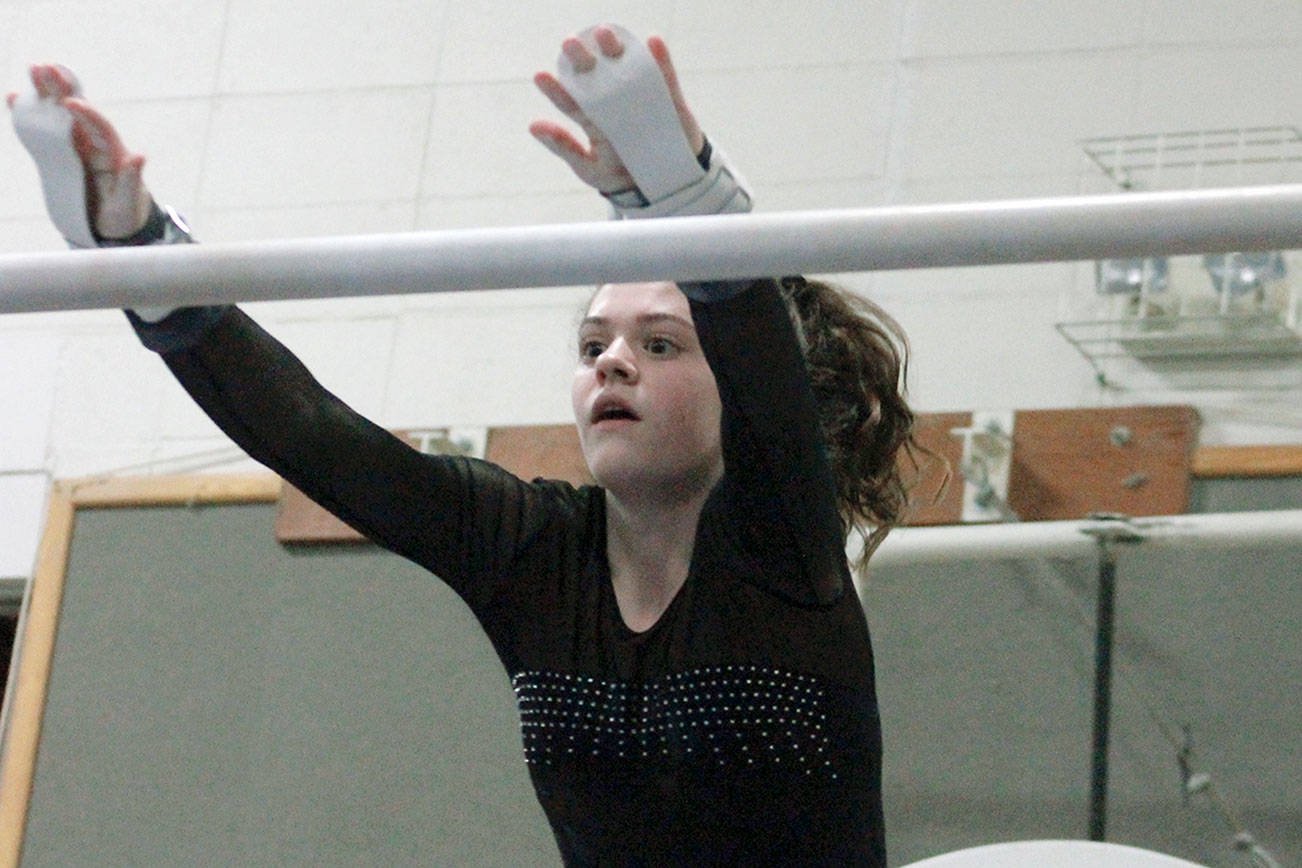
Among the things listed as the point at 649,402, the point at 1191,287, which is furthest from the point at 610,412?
the point at 1191,287

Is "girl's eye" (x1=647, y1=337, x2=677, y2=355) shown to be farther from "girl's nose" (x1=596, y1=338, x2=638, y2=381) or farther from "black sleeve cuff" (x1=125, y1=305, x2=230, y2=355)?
"black sleeve cuff" (x1=125, y1=305, x2=230, y2=355)

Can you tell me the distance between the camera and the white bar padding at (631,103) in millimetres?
920

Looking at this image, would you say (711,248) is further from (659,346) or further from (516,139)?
(516,139)

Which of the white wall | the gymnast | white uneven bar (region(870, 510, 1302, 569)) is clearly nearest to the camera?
the gymnast

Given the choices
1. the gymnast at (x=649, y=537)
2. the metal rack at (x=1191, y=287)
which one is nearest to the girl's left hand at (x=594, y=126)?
the gymnast at (x=649, y=537)

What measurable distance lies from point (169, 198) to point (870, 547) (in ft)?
5.13

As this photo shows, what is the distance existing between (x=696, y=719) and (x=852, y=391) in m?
0.30

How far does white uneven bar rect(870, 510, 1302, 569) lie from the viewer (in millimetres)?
1755

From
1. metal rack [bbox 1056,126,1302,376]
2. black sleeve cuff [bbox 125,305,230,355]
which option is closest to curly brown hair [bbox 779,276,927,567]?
black sleeve cuff [bbox 125,305,230,355]

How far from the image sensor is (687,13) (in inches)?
98.0

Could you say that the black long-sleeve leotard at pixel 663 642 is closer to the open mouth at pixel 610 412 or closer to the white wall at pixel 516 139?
the open mouth at pixel 610 412

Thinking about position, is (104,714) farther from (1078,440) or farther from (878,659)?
(1078,440)

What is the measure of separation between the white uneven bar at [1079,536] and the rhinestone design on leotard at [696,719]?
2.30 ft

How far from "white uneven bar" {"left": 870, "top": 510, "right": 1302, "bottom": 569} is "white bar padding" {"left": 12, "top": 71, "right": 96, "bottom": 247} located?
101 cm
